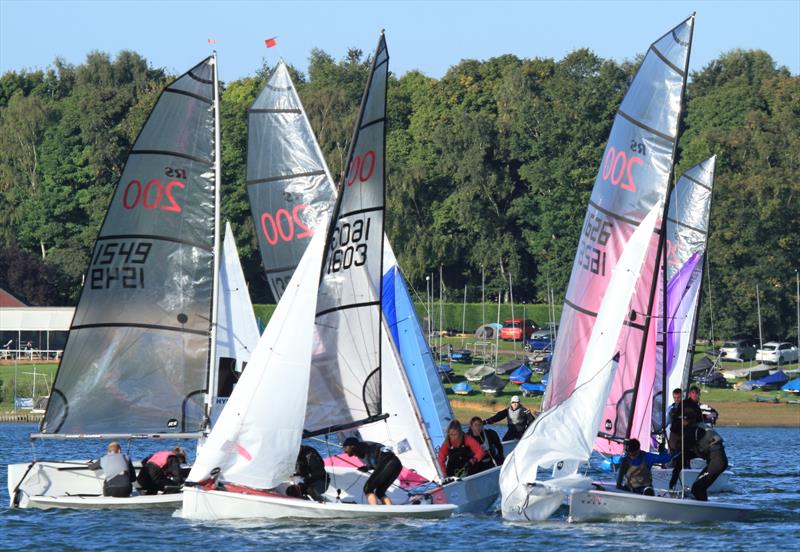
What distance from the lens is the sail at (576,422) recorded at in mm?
22219

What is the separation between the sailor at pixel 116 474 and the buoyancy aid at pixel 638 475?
709 cm

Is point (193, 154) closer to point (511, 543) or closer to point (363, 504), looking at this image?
point (363, 504)

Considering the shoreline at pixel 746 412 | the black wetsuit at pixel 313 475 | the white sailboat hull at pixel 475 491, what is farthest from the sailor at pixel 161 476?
the shoreline at pixel 746 412

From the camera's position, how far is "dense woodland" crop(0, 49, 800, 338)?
264 ft

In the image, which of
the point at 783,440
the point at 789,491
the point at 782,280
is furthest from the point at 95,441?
the point at 782,280

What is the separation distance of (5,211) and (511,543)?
81260 mm

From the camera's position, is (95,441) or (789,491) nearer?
(789,491)

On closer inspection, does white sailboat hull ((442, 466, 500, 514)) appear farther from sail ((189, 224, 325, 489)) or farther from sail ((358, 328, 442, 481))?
sail ((189, 224, 325, 489))

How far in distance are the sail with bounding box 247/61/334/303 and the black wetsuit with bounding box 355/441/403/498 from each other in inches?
216

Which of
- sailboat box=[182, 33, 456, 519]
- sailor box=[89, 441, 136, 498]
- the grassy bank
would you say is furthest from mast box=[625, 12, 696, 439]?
the grassy bank

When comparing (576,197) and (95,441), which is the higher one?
(576,197)

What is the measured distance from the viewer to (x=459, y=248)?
3605 inches

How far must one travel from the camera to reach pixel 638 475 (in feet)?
73.5

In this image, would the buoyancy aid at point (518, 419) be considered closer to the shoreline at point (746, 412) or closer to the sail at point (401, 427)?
the sail at point (401, 427)
